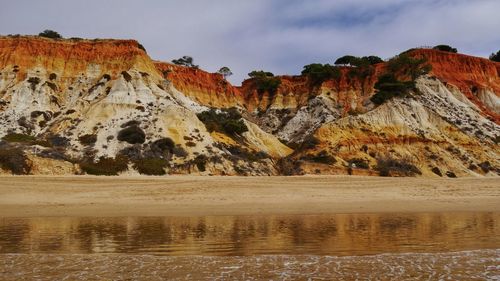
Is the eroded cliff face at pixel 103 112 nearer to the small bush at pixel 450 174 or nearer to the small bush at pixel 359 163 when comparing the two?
the small bush at pixel 359 163

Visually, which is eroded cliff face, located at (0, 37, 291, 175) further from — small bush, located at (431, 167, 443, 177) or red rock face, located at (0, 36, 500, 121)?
small bush, located at (431, 167, 443, 177)

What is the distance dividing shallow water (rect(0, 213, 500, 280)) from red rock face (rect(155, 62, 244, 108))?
2096 inches

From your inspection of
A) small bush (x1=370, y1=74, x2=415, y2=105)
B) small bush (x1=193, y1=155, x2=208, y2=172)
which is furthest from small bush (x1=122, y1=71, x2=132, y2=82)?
small bush (x1=370, y1=74, x2=415, y2=105)

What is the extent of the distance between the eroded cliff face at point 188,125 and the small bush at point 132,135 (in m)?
0.12

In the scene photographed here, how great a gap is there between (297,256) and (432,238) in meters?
4.64

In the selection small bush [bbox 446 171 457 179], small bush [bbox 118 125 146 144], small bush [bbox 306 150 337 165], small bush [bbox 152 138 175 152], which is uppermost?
small bush [bbox 118 125 146 144]

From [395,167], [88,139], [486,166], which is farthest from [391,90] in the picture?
[88,139]

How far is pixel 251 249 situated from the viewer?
1090 cm

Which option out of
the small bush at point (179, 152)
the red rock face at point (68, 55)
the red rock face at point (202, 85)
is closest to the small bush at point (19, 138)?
the small bush at point (179, 152)

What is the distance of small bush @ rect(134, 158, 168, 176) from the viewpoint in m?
36.7

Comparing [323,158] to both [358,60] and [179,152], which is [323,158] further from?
[358,60]

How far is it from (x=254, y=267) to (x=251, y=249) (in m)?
1.93

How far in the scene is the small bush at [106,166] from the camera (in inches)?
1369

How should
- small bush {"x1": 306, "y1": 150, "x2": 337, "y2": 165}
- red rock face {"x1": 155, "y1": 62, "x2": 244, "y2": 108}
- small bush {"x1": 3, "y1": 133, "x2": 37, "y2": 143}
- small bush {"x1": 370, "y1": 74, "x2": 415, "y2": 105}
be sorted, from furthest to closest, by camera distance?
red rock face {"x1": 155, "y1": 62, "x2": 244, "y2": 108} → small bush {"x1": 370, "y1": 74, "x2": 415, "y2": 105} → small bush {"x1": 306, "y1": 150, "x2": 337, "y2": 165} → small bush {"x1": 3, "y1": 133, "x2": 37, "y2": 143}
